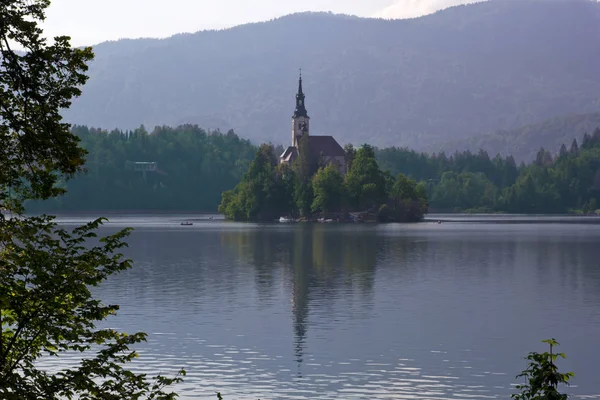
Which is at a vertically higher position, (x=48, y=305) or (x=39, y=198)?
(x=39, y=198)

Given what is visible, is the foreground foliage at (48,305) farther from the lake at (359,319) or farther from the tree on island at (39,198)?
the lake at (359,319)

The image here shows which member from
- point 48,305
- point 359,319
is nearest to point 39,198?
point 48,305

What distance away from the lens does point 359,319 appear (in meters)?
50.9

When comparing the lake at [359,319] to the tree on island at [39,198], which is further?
the lake at [359,319]

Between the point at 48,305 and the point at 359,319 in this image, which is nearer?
the point at 48,305

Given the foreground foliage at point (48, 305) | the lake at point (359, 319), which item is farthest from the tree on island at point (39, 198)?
the lake at point (359, 319)

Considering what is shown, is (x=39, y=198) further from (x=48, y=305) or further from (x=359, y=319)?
(x=359, y=319)

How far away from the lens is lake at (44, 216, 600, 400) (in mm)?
35531

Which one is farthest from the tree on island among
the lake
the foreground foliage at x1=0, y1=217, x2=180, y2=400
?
the lake

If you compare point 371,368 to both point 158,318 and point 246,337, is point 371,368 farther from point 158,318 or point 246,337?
point 158,318

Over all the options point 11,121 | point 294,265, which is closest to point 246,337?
point 11,121

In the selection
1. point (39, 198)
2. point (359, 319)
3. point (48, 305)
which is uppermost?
point (39, 198)

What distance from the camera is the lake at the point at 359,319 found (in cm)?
3553

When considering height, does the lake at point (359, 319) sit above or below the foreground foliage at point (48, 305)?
below
